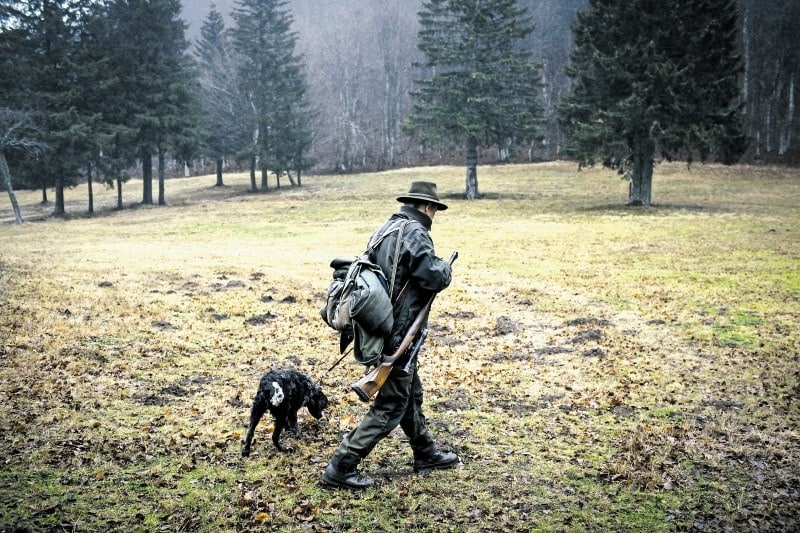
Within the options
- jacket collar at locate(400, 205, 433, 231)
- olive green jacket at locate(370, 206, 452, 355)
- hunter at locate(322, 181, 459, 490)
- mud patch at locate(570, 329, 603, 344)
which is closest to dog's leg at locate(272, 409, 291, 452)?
hunter at locate(322, 181, 459, 490)

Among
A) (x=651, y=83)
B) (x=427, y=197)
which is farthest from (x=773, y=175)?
(x=427, y=197)

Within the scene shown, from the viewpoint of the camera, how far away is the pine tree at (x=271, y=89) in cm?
4522

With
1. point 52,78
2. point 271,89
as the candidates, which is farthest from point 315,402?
point 271,89

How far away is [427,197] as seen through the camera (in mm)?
4859

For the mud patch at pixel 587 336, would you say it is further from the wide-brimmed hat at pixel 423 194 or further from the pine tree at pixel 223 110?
the pine tree at pixel 223 110

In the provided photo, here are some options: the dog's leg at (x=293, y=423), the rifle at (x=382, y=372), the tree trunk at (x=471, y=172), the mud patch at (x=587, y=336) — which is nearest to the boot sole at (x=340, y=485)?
the rifle at (x=382, y=372)

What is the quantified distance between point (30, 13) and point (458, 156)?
4103cm

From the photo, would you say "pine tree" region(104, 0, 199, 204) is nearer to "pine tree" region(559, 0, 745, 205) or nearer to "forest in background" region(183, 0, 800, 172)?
"forest in background" region(183, 0, 800, 172)

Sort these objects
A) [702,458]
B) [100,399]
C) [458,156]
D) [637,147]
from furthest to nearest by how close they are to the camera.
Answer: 1. [458,156]
2. [637,147]
3. [100,399]
4. [702,458]

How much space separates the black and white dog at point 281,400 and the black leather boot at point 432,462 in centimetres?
133

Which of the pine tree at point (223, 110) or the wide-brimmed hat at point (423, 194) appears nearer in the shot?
the wide-brimmed hat at point (423, 194)

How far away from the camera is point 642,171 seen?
30.3m

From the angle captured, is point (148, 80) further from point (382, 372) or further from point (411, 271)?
point (382, 372)

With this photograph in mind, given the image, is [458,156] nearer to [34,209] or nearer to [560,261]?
[34,209]
